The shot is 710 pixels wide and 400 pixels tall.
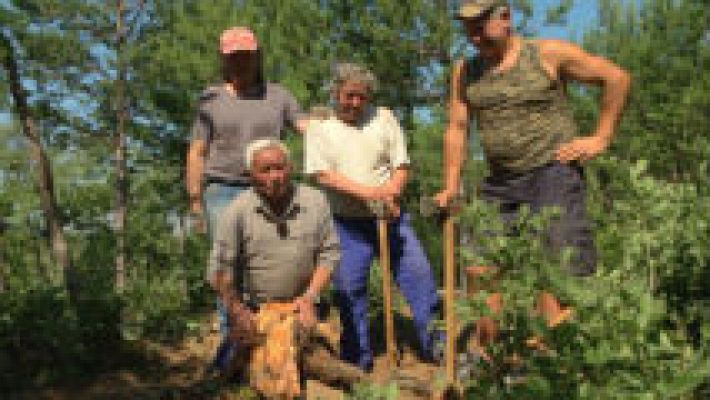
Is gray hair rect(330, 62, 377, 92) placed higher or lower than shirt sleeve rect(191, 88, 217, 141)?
higher

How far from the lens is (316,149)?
4508mm

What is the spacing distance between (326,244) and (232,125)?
0.97 meters

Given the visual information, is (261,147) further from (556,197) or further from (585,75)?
(585,75)

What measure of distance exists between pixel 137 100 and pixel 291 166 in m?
19.1

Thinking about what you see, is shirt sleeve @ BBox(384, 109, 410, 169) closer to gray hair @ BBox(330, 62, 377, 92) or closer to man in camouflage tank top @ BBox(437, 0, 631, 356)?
gray hair @ BBox(330, 62, 377, 92)

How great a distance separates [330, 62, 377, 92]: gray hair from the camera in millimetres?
4273

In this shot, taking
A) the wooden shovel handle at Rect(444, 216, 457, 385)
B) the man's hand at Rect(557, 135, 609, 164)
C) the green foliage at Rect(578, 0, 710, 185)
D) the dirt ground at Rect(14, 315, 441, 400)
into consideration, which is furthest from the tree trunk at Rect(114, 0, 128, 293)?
the man's hand at Rect(557, 135, 609, 164)

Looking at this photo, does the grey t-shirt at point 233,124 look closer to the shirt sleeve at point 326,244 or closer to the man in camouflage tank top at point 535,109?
the shirt sleeve at point 326,244

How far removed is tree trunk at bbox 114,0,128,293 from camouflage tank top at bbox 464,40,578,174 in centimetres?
1795

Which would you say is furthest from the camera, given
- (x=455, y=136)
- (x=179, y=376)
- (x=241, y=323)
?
(x=179, y=376)

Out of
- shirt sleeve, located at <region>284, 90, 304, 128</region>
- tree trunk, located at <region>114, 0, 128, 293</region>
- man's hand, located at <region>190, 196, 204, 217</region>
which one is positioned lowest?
tree trunk, located at <region>114, 0, 128, 293</region>

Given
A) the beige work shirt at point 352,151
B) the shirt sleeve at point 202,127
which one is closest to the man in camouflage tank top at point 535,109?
the beige work shirt at point 352,151

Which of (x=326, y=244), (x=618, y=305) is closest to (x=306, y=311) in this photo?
(x=326, y=244)

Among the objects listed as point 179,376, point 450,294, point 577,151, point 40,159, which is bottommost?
point 179,376
